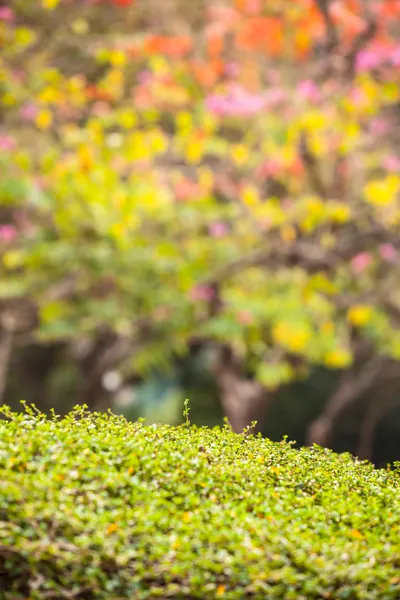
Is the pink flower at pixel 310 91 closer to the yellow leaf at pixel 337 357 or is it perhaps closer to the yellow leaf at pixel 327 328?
the yellow leaf at pixel 327 328

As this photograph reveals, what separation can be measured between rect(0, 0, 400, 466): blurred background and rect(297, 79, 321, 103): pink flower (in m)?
0.03

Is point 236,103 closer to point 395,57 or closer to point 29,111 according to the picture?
point 395,57

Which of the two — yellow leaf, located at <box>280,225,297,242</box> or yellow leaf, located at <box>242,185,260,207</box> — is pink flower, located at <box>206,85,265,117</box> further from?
yellow leaf, located at <box>280,225,297,242</box>

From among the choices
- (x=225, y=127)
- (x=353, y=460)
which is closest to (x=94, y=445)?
(x=353, y=460)

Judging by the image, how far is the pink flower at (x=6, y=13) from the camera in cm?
1074

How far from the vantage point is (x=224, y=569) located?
336cm

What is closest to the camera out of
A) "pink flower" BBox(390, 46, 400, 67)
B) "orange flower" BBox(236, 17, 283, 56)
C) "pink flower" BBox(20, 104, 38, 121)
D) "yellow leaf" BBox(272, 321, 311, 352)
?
"pink flower" BBox(20, 104, 38, 121)

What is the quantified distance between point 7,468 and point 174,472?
0.76m

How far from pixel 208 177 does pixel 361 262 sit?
8.49ft

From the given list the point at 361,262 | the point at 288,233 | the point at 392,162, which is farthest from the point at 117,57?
the point at 361,262

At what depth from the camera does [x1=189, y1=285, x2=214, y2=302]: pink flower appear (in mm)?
12380

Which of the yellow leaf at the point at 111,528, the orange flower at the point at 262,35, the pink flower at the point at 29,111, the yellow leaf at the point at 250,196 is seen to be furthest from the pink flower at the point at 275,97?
the yellow leaf at the point at 111,528

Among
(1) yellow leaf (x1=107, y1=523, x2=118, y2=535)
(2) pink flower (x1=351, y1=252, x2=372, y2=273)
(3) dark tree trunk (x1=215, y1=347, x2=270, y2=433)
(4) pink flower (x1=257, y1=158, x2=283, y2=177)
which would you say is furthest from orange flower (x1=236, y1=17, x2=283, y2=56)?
(1) yellow leaf (x1=107, y1=523, x2=118, y2=535)

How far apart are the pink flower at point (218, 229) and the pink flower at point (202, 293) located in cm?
84
